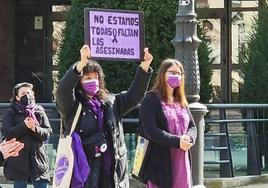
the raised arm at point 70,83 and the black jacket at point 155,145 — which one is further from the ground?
the raised arm at point 70,83

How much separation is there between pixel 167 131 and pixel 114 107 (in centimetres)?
72

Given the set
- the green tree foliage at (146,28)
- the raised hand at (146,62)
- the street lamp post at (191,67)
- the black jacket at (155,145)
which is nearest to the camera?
the raised hand at (146,62)

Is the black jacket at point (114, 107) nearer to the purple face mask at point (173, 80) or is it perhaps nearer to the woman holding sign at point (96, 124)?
the woman holding sign at point (96, 124)

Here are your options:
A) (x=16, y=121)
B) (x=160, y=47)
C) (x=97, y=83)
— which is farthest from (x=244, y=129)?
(x=97, y=83)

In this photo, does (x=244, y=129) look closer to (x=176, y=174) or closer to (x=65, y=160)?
(x=176, y=174)

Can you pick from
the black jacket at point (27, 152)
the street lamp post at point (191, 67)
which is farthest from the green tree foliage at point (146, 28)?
the street lamp post at point (191, 67)

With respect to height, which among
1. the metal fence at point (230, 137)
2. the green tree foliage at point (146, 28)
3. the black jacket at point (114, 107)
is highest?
the green tree foliage at point (146, 28)

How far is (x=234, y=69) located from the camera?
59.7 ft

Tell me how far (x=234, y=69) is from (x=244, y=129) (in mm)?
6788

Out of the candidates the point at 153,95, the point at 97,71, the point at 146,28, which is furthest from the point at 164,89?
the point at 146,28

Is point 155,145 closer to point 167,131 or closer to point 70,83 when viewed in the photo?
point 167,131

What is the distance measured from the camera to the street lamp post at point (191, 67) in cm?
789

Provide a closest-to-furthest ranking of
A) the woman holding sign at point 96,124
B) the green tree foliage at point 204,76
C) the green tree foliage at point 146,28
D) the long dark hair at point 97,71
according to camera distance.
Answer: the woman holding sign at point 96,124, the long dark hair at point 97,71, the green tree foliage at point 146,28, the green tree foliage at point 204,76

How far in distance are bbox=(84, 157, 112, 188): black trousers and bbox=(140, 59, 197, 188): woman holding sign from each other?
0.75m
